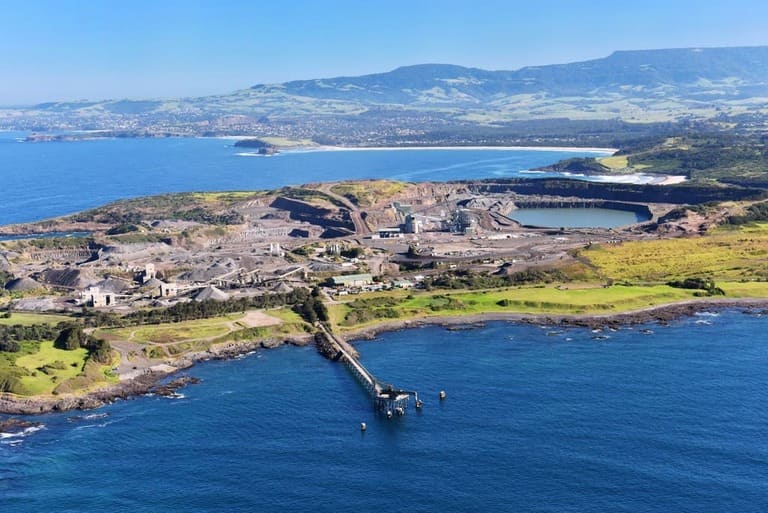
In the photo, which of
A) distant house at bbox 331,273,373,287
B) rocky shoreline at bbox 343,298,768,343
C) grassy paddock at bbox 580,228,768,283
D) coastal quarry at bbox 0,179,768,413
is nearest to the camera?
coastal quarry at bbox 0,179,768,413

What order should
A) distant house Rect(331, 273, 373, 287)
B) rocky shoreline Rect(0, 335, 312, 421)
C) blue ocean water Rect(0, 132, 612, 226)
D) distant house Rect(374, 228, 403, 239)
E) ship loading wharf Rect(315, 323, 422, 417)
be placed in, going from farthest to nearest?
blue ocean water Rect(0, 132, 612, 226) < distant house Rect(374, 228, 403, 239) < distant house Rect(331, 273, 373, 287) < rocky shoreline Rect(0, 335, 312, 421) < ship loading wharf Rect(315, 323, 422, 417)

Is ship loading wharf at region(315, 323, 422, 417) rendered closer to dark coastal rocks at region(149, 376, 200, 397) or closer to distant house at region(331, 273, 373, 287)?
dark coastal rocks at region(149, 376, 200, 397)

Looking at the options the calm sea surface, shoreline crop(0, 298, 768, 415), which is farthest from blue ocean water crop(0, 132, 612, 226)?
the calm sea surface

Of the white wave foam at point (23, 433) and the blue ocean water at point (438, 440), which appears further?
the white wave foam at point (23, 433)

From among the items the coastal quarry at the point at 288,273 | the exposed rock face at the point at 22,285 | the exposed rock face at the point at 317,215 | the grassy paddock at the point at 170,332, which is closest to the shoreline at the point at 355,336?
the coastal quarry at the point at 288,273

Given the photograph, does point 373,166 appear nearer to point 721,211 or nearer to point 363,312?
point 721,211

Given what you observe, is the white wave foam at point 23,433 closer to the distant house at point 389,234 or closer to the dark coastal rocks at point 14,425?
the dark coastal rocks at point 14,425
